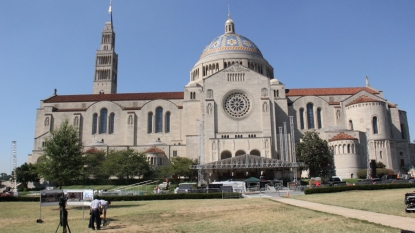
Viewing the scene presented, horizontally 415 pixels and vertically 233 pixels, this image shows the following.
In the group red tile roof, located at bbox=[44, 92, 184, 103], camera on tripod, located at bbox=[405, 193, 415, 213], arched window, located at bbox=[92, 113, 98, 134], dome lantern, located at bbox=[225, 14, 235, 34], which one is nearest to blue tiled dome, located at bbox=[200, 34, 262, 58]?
dome lantern, located at bbox=[225, 14, 235, 34]

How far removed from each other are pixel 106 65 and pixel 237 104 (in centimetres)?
5244

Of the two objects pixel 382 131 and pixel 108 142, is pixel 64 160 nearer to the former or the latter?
pixel 108 142

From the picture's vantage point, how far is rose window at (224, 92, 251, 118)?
221 ft

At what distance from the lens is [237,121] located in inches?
2623

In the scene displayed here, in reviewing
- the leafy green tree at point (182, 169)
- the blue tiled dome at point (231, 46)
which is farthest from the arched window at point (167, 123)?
the blue tiled dome at point (231, 46)

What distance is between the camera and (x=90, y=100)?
261 ft

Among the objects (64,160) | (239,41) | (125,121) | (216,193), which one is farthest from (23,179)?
(239,41)

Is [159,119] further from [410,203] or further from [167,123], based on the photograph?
[410,203]

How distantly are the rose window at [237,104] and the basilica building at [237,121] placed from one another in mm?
198

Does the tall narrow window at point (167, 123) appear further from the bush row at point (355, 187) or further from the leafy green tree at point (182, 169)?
the bush row at point (355, 187)

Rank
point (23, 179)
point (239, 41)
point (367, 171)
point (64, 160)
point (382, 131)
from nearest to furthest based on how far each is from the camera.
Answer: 1. point (64, 160)
2. point (367, 171)
3. point (23, 179)
4. point (382, 131)
5. point (239, 41)

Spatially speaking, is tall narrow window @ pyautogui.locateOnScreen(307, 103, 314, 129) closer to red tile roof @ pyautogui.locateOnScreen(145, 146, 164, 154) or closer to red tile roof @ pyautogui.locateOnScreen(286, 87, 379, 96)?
red tile roof @ pyautogui.locateOnScreen(286, 87, 379, 96)

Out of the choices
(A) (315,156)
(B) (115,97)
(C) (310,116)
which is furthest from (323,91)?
(B) (115,97)

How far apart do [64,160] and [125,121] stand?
44.6 m
